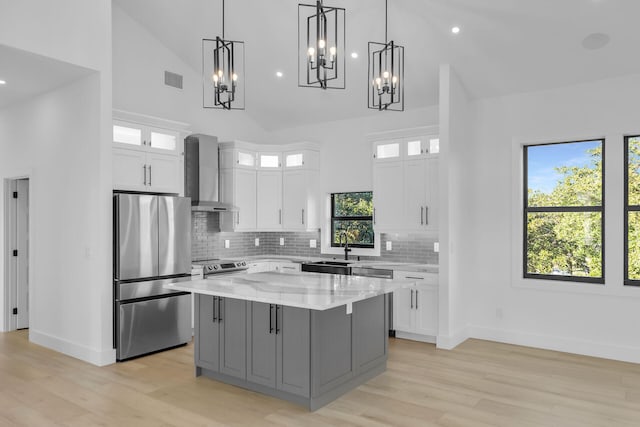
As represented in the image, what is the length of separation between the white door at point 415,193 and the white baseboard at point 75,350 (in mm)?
4015

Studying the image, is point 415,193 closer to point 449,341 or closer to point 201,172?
point 449,341

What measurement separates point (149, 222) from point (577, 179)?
5.26 meters

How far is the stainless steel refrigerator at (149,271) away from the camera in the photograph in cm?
521

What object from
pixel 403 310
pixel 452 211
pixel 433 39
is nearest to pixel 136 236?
pixel 403 310

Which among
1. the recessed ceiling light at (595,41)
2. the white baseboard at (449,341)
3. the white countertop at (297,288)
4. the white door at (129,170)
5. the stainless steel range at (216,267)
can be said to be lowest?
the white baseboard at (449,341)

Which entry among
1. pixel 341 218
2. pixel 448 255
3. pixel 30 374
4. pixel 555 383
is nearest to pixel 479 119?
pixel 448 255

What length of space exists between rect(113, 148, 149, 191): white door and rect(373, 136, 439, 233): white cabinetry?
124 inches

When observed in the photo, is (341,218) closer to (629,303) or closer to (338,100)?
(338,100)

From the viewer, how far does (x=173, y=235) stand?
573 centimetres

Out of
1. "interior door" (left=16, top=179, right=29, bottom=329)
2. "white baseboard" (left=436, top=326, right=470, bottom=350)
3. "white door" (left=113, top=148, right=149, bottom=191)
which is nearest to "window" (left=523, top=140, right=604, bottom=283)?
"white baseboard" (left=436, top=326, right=470, bottom=350)

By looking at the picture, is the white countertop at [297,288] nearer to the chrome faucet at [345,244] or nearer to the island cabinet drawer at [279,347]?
the island cabinet drawer at [279,347]

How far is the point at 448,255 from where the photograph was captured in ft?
18.4

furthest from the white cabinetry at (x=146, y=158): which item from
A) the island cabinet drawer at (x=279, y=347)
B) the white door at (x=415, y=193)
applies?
the white door at (x=415, y=193)

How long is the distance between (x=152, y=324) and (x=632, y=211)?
5726 millimetres
